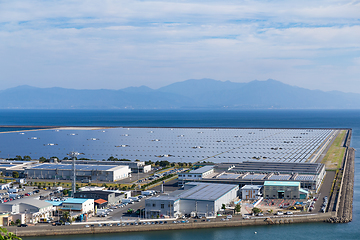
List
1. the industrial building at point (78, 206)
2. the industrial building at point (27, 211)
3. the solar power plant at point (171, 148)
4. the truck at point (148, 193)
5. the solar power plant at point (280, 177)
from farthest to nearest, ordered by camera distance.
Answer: the solar power plant at point (171, 148) < the solar power plant at point (280, 177) < the truck at point (148, 193) < the industrial building at point (78, 206) < the industrial building at point (27, 211)

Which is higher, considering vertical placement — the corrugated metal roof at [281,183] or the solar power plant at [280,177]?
the corrugated metal roof at [281,183]

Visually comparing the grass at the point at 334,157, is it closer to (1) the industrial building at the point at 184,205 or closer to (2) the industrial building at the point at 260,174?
(2) the industrial building at the point at 260,174

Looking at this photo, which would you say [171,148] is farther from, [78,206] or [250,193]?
[78,206]

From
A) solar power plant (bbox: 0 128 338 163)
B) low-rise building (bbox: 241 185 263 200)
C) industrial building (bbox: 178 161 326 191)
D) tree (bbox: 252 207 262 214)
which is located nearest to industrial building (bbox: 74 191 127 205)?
industrial building (bbox: 178 161 326 191)

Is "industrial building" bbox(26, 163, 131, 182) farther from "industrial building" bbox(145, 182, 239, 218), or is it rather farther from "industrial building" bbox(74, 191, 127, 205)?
"industrial building" bbox(145, 182, 239, 218)

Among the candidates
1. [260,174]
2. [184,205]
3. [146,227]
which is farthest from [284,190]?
[146,227]

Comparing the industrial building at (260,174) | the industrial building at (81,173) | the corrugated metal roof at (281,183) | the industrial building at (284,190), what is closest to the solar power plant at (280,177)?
the industrial building at (260,174)

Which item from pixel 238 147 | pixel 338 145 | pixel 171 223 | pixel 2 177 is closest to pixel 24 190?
pixel 2 177
